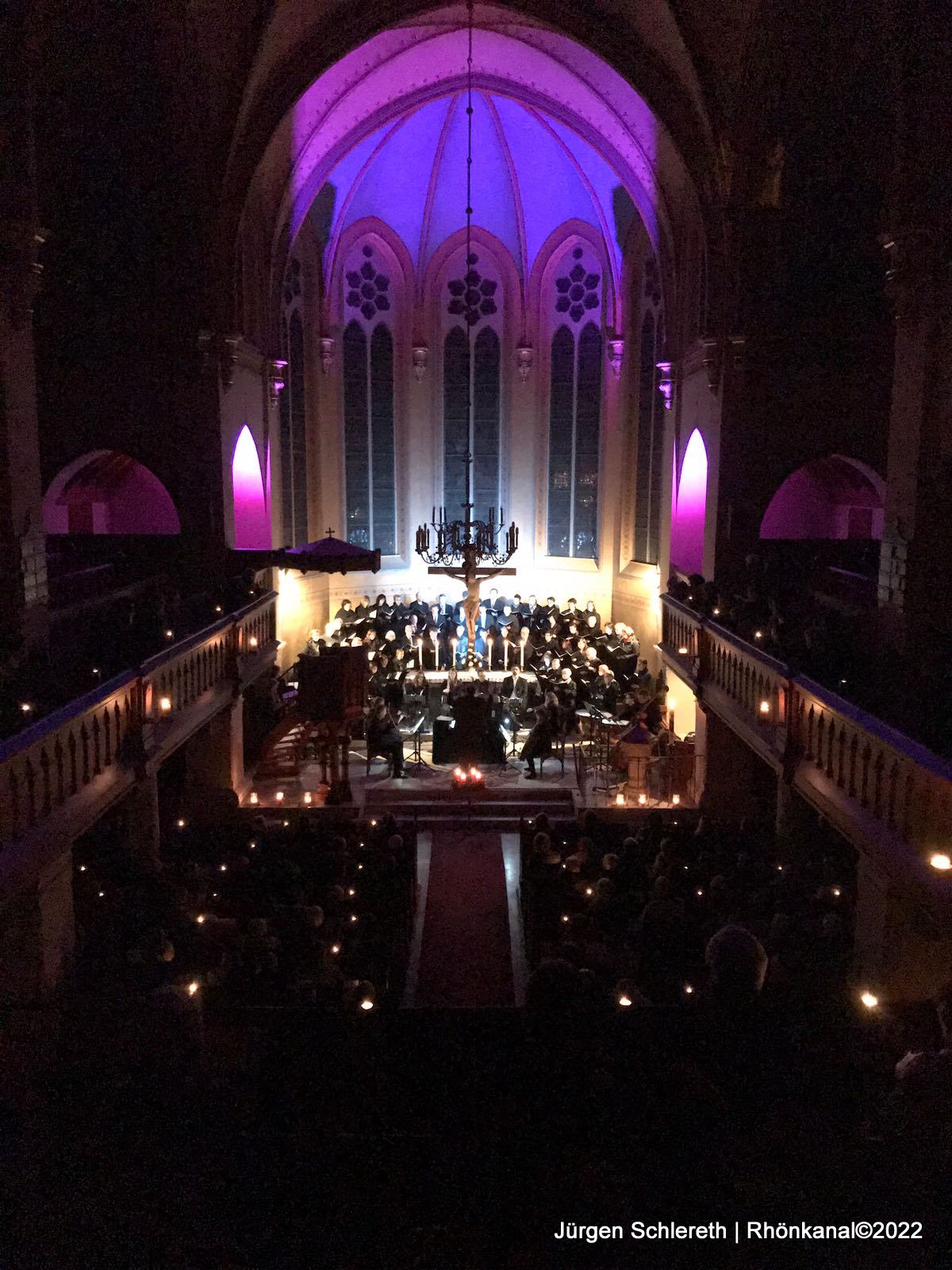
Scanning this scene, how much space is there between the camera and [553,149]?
873 inches

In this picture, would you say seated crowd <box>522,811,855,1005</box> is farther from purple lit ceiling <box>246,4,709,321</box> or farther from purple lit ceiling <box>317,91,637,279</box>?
purple lit ceiling <box>317,91,637,279</box>

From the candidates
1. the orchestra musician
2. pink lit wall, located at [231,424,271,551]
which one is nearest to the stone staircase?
the orchestra musician

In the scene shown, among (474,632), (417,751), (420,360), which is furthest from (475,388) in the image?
(417,751)

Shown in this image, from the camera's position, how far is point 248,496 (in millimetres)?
19172

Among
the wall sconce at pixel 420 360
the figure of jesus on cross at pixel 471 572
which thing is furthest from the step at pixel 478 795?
the wall sconce at pixel 420 360

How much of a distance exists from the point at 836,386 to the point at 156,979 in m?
13.1

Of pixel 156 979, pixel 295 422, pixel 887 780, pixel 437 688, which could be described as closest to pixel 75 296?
pixel 295 422

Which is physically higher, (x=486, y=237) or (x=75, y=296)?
(x=486, y=237)

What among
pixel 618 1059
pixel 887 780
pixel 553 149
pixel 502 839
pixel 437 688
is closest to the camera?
pixel 618 1059

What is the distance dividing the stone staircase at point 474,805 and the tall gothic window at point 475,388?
11120 millimetres

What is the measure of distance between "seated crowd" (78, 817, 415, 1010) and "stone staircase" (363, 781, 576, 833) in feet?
10.8

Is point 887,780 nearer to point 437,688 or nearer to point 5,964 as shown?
point 5,964

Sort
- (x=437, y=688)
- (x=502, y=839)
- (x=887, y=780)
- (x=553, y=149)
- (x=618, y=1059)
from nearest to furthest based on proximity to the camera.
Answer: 1. (x=618, y=1059)
2. (x=887, y=780)
3. (x=502, y=839)
4. (x=437, y=688)
5. (x=553, y=149)

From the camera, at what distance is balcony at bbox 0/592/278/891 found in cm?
680
